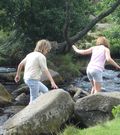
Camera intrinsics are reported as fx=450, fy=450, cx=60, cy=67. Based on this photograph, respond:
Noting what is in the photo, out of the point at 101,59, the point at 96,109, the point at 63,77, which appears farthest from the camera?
the point at 63,77

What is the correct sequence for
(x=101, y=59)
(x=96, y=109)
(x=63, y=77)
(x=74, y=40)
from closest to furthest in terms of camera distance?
(x=96, y=109)
(x=101, y=59)
(x=63, y=77)
(x=74, y=40)

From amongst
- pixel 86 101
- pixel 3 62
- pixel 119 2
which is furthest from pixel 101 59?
pixel 3 62

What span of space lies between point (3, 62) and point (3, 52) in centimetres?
64

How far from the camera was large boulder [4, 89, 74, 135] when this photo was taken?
10.3 meters

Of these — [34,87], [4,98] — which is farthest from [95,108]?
[4,98]

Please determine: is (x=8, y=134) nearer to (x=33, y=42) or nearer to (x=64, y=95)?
(x=64, y=95)

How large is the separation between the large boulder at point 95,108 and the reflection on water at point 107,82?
32.0 ft

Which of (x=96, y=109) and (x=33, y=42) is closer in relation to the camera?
(x=96, y=109)

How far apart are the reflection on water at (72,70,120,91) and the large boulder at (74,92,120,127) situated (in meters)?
9.75

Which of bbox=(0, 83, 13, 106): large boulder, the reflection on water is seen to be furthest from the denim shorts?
the reflection on water

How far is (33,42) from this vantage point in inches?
1057

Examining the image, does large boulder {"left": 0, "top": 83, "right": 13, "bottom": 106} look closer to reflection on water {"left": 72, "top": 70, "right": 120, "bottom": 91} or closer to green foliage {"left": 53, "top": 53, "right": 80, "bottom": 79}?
reflection on water {"left": 72, "top": 70, "right": 120, "bottom": 91}

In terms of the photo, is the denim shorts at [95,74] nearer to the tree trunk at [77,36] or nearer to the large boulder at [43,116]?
the large boulder at [43,116]

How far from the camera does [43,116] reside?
10.5 metres
